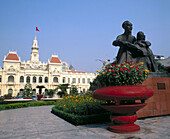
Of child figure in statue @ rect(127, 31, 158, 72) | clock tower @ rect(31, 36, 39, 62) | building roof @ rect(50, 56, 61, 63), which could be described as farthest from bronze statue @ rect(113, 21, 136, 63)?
clock tower @ rect(31, 36, 39, 62)

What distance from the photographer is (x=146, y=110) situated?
5.35m

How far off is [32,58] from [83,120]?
57409 millimetres

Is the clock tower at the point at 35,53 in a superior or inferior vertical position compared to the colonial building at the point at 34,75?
superior

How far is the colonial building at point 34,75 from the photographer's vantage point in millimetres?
49875

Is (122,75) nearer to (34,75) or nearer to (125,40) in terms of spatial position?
(125,40)

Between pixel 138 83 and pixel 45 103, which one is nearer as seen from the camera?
pixel 138 83

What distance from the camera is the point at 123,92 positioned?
11.6 ft

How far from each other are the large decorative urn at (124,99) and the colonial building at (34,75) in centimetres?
4535

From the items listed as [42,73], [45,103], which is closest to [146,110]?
[45,103]

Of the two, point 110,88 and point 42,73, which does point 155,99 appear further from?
point 42,73

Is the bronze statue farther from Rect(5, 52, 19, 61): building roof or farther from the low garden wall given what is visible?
Rect(5, 52, 19, 61): building roof

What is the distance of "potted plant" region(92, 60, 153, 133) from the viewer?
360 cm

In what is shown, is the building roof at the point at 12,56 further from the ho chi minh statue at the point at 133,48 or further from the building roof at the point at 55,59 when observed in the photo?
the ho chi minh statue at the point at 133,48

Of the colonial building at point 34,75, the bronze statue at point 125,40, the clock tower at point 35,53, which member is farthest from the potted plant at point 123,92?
the clock tower at point 35,53
